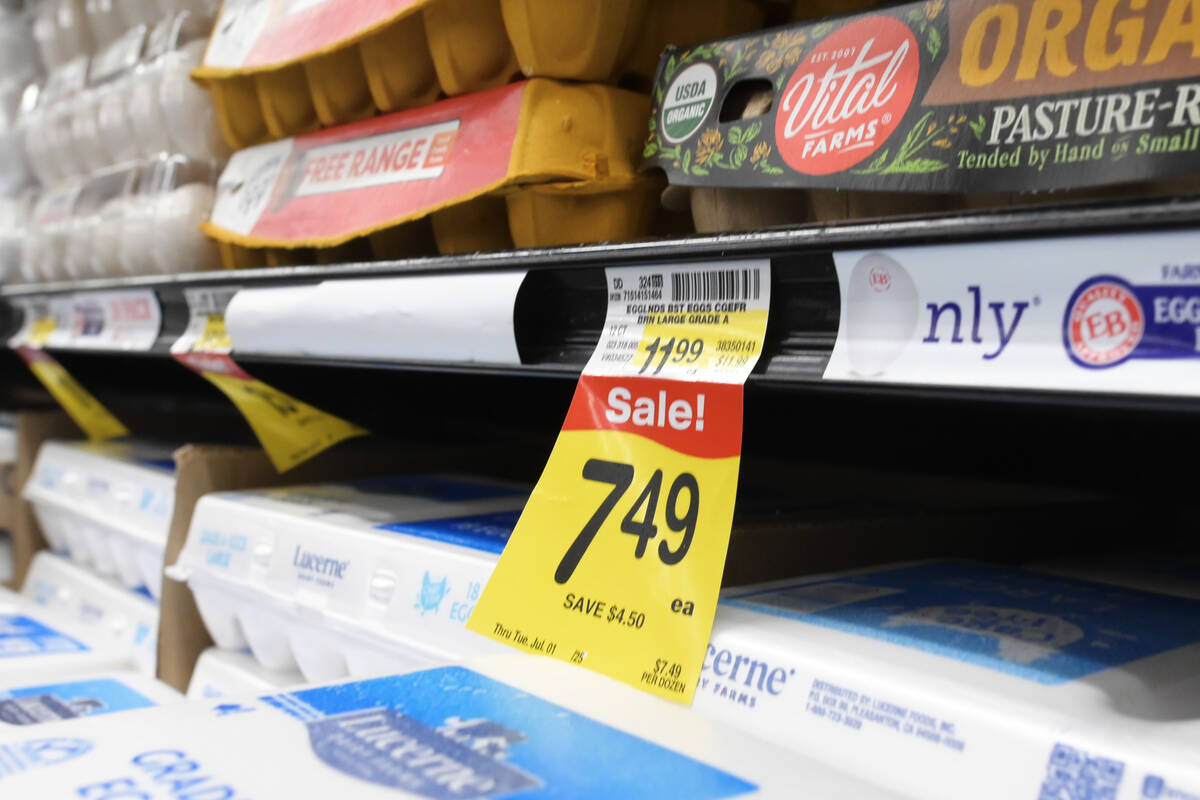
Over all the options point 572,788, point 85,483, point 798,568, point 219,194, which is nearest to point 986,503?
point 798,568

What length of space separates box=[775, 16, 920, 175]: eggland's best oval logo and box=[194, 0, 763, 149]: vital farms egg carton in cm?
28

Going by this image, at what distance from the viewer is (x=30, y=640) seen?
1.36m

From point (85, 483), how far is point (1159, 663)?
1626 millimetres

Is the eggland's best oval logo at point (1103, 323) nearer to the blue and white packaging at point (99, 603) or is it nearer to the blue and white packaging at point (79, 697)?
the blue and white packaging at point (79, 697)

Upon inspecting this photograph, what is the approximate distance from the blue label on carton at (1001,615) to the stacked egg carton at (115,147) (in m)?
1.07

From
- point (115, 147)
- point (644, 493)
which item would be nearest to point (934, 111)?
point (644, 493)

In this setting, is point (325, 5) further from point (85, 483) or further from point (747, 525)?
point (85, 483)

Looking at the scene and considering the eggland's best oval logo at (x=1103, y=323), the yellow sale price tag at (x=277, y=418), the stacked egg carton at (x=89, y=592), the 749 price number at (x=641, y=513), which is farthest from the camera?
the yellow sale price tag at (x=277, y=418)

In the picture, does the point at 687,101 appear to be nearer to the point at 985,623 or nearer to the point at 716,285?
the point at 716,285

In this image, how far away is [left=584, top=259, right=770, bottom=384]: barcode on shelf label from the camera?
74cm

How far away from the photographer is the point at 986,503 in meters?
1.27

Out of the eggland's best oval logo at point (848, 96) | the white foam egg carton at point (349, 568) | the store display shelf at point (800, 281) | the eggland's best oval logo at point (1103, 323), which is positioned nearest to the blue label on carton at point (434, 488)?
the white foam egg carton at point (349, 568)

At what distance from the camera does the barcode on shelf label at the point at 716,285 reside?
0.74 meters

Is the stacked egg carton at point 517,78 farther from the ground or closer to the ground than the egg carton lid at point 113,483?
farther from the ground
